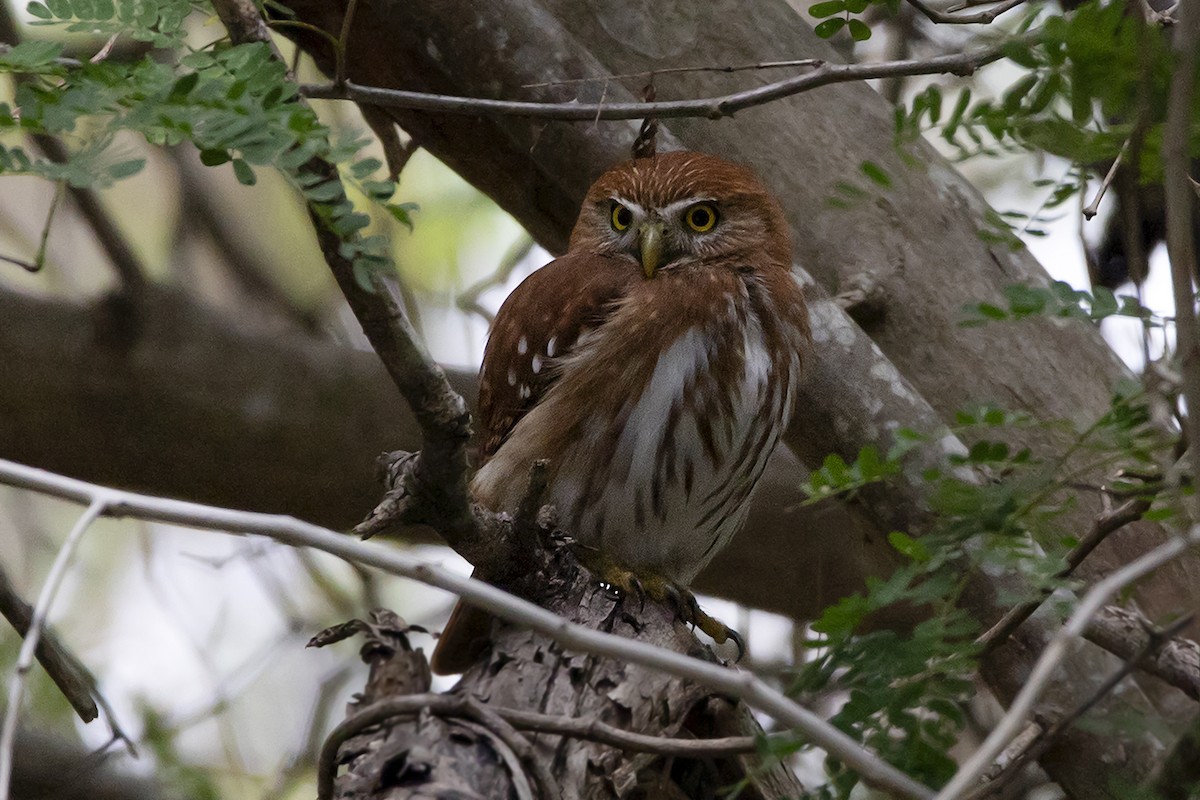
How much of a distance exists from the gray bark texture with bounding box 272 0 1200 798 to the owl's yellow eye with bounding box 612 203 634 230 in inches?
7.0

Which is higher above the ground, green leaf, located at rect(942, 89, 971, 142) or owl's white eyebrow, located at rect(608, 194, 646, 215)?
owl's white eyebrow, located at rect(608, 194, 646, 215)

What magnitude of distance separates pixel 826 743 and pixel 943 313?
2.17 meters

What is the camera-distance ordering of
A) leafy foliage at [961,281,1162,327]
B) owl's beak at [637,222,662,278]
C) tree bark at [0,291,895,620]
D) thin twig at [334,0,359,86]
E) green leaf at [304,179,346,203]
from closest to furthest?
leafy foliage at [961,281,1162,327] → green leaf at [304,179,346,203] → thin twig at [334,0,359,86] → owl's beak at [637,222,662,278] → tree bark at [0,291,895,620]

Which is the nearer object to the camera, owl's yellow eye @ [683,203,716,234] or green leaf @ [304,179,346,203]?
green leaf @ [304,179,346,203]

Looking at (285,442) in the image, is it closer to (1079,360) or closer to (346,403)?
(346,403)

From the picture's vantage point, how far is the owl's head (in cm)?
327

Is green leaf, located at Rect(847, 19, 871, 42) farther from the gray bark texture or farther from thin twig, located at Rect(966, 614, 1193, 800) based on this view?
thin twig, located at Rect(966, 614, 1193, 800)

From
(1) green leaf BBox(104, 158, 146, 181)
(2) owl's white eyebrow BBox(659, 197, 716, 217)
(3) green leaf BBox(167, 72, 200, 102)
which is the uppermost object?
(2) owl's white eyebrow BBox(659, 197, 716, 217)

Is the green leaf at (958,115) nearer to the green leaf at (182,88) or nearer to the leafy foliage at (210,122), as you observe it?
the leafy foliage at (210,122)

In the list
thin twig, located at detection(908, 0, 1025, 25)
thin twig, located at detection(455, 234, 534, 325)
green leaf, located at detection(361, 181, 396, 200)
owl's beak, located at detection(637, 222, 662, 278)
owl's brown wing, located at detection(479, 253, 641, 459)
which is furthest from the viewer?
thin twig, located at detection(455, 234, 534, 325)

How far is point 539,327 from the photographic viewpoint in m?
3.14

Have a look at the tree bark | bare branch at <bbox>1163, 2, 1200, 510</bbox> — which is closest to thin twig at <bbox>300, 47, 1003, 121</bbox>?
bare branch at <bbox>1163, 2, 1200, 510</bbox>

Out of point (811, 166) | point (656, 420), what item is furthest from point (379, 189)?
point (811, 166)

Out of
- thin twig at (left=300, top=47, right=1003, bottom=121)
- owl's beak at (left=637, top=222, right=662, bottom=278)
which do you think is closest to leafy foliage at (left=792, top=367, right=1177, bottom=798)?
thin twig at (left=300, top=47, right=1003, bottom=121)
